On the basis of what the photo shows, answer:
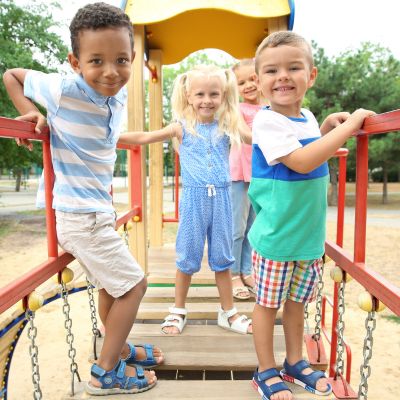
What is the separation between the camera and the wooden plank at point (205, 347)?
219 cm

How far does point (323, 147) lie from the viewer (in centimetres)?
142

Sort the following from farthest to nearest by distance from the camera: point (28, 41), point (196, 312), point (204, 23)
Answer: point (28, 41) < point (204, 23) < point (196, 312)

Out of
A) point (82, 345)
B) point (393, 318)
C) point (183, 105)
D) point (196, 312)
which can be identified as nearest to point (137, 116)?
point (183, 105)

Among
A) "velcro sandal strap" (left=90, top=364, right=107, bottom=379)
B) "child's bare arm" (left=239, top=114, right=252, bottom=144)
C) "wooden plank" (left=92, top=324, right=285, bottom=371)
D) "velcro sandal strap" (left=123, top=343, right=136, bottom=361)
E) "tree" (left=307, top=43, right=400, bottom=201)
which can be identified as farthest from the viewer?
"tree" (left=307, top=43, right=400, bottom=201)

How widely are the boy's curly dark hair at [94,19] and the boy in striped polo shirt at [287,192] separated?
54cm

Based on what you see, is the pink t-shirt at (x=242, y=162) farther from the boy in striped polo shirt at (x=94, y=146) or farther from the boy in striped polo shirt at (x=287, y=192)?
the boy in striped polo shirt at (x=94, y=146)

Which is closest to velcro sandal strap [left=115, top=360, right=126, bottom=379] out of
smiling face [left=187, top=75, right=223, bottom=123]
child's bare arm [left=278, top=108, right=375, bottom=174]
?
child's bare arm [left=278, top=108, right=375, bottom=174]

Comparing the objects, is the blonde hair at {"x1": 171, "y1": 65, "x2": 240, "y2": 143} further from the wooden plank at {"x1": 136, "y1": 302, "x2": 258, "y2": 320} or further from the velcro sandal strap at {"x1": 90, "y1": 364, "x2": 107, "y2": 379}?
the velcro sandal strap at {"x1": 90, "y1": 364, "x2": 107, "y2": 379}

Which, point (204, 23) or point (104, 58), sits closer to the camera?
point (104, 58)

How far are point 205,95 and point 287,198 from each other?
1.02 m

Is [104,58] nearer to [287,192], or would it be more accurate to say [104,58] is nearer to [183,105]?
[287,192]

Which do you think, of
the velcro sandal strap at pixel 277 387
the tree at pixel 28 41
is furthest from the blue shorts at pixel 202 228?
the tree at pixel 28 41

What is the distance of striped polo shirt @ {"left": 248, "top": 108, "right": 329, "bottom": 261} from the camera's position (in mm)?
1590

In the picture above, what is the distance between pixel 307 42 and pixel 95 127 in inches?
34.4
